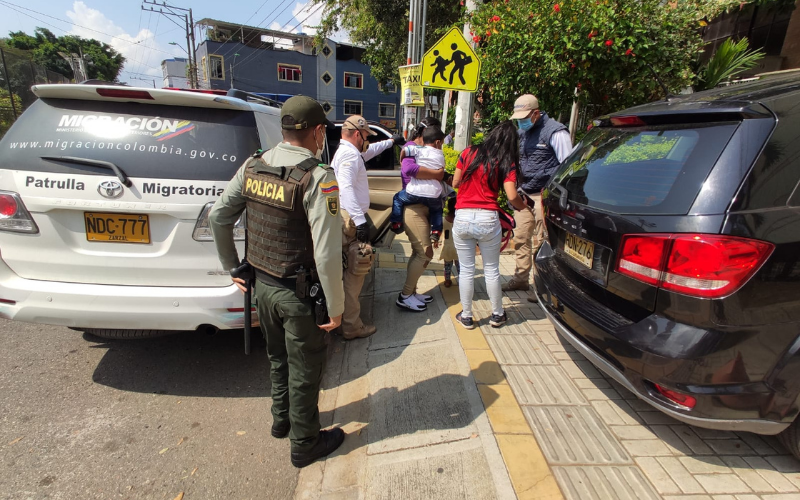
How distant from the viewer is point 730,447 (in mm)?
2211

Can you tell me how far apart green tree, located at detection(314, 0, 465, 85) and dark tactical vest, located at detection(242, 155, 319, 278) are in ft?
41.0

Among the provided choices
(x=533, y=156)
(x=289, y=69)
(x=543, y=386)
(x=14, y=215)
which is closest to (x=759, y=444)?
(x=543, y=386)

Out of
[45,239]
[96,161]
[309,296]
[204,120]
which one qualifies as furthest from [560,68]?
[45,239]

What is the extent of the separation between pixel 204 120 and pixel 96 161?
25.8 inches

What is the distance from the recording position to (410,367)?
310cm

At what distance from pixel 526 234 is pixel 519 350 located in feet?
4.33

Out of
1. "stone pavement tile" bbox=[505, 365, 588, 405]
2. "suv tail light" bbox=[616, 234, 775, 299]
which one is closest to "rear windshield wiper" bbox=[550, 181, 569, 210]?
"suv tail light" bbox=[616, 234, 775, 299]

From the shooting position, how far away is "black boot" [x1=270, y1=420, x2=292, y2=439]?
2.50m

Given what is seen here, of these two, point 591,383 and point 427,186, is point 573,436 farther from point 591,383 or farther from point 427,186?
point 427,186

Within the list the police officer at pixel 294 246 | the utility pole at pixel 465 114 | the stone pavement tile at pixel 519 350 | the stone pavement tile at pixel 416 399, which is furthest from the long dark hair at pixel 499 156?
the utility pole at pixel 465 114

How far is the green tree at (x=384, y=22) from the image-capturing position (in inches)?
553

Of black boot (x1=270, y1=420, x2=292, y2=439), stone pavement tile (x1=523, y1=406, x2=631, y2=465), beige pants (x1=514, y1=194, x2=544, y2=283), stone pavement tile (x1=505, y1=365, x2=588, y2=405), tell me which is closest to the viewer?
stone pavement tile (x1=523, y1=406, x2=631, y2=465)

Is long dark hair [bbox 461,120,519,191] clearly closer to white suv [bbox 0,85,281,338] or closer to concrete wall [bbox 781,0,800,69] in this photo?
white suv [bbox 0,85,281,338]

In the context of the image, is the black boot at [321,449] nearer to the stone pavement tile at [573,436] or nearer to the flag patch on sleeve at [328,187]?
the stone pavement tile at [573,436]
